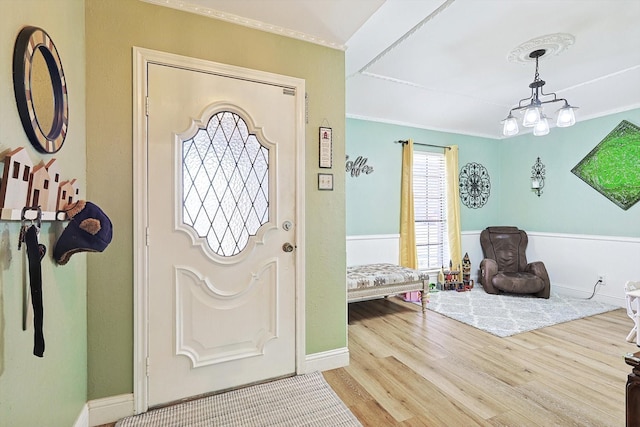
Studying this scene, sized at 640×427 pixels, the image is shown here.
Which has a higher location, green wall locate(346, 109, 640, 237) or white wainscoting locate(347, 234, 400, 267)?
green wall locate(346, 109, 640, 237)

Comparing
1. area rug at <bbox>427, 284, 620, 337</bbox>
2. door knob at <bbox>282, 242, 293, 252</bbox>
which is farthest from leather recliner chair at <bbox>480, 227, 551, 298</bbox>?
door knob at <bbox>282, 242, 293, 252</bbox>

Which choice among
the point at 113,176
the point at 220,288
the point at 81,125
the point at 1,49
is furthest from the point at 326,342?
the point at 1,49

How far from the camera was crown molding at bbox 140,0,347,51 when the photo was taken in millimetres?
1901

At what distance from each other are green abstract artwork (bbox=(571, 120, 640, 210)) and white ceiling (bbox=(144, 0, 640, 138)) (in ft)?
1.15

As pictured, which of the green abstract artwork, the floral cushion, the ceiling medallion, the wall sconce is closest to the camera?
the ceiling medallion

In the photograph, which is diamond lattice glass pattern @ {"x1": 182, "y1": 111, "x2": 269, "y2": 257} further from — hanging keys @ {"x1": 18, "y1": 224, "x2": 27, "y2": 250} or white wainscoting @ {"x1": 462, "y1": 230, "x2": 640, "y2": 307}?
white wainscoting @ {"x1": 462, "y1": 230, "x2": 640, "y2": 307}

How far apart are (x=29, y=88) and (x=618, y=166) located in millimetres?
5640

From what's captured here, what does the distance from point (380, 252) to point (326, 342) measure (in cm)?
231

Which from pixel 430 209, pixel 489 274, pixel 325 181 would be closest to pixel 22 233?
pixel 325 181

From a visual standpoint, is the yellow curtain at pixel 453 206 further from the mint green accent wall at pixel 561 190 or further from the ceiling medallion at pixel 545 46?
the ceiling medallion at pixel 545 46

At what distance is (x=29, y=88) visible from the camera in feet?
3.46

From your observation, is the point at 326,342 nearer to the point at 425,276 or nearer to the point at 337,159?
the point at 337,159

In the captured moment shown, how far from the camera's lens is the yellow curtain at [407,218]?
14.8 ft

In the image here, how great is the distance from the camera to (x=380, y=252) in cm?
447
